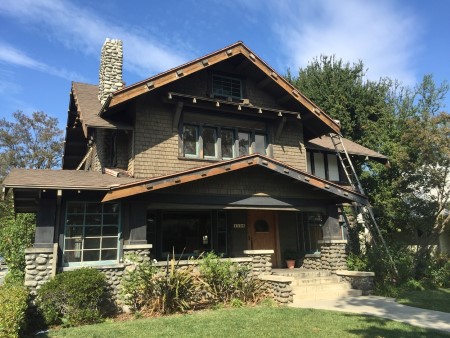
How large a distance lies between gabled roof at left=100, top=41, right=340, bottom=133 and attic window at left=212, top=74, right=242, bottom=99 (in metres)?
1.01

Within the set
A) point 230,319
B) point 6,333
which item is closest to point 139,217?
point 230,319

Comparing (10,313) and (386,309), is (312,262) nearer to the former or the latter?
(386,309)

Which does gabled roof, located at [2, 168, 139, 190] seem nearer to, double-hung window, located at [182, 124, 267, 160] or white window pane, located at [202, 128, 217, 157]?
double-hung window, located at [182, 124, 267, 160]

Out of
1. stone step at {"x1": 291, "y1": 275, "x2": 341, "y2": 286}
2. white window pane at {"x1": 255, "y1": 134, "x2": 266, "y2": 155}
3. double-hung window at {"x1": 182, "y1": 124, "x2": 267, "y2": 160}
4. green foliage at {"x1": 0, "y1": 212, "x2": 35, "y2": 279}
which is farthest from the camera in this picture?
green foliage at {"x1": 0, "y1": 212, "x2": 35, "y2": 279}

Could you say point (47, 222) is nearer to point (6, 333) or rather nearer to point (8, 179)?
point (8, 179)

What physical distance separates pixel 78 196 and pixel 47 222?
1106mm

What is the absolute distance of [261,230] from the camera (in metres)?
15.6

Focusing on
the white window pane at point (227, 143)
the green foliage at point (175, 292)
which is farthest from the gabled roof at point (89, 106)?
the green foliage at point (175, 292)

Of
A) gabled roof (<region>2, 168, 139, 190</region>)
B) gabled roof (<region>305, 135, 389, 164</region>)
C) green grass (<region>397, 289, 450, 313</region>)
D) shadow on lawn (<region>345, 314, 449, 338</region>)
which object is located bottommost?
shadow on lawn (<region>345, 314, 449, 338</region>)

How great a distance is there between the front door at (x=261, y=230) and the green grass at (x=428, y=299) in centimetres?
523

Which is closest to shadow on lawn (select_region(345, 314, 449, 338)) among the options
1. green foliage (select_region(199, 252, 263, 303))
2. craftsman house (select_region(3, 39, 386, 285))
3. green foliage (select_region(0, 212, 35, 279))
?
green foliage (select_region(199, 252, 263, 303))

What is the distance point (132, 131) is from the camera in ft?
41.9

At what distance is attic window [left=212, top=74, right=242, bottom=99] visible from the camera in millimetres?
14625

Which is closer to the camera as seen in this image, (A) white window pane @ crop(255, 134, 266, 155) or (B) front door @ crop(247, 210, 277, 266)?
(A) white window pane @ crop(255, 134, 266, 155)
